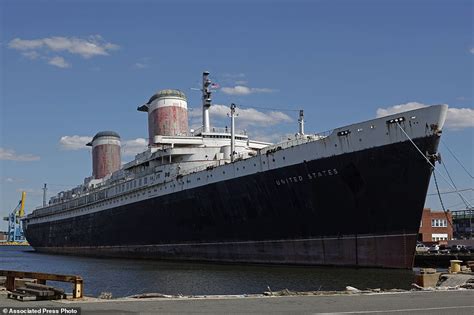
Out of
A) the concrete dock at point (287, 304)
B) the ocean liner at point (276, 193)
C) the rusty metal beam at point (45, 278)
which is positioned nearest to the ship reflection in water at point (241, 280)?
the ocean liner at point (276, 193)

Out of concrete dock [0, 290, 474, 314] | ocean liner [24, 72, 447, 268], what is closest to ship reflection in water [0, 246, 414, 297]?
ocean liner [24, 72, 447, 268]

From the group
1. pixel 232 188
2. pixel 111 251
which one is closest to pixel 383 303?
pixel 232 188

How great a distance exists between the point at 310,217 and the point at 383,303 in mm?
17192

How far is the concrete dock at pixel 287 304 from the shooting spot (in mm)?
11477

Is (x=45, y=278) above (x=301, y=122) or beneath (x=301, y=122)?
beneath

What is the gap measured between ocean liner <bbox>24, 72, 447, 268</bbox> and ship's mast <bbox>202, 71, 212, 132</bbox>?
93mm

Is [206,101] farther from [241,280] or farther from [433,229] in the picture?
[433,229]

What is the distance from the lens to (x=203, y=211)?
3716cm

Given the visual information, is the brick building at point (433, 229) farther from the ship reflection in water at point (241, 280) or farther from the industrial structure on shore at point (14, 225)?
the industrial structure on shore at point (14, 225)

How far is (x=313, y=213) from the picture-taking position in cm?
2981

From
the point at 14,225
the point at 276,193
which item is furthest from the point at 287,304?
the point at 14,225

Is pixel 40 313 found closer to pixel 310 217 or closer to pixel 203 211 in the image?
pixel 310 217

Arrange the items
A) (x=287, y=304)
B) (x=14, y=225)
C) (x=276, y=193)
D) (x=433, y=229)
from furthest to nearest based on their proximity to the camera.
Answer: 1. (x=14, y=225)
2. (x=433, y=229)
3. (x=276, y=193)
4. (x=287, y=304)

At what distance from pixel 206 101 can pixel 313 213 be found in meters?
21.0
